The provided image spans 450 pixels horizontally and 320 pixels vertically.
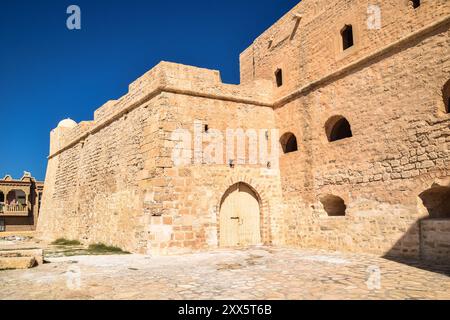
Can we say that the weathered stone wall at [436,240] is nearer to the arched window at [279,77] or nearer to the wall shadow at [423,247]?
the wall shadow at [423,247]

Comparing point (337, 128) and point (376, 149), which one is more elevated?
point (337, 128)

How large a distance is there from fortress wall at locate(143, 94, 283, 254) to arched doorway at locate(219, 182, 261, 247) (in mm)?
251

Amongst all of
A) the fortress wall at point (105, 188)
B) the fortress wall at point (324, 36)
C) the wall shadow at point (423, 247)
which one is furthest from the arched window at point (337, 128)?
the fortress wall at point (105, 188)

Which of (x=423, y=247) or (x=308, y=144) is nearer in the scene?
(x=423, y=247)

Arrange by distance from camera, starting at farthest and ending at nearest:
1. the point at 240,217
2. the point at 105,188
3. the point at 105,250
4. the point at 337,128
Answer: the point at 105,188 < the point at 240,217 < the point at 105,250 < the point at 337,128

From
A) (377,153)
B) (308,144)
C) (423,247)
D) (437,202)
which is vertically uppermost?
(308,144)

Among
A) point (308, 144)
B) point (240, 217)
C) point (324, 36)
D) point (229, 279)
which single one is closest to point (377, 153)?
point (308, 144)

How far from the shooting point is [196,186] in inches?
395

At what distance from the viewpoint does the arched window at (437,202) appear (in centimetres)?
759

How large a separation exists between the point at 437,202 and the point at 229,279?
15.7ft

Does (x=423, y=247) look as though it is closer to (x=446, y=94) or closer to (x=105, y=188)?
(x=446, y=94)

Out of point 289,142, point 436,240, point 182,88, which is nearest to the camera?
point 436,240
